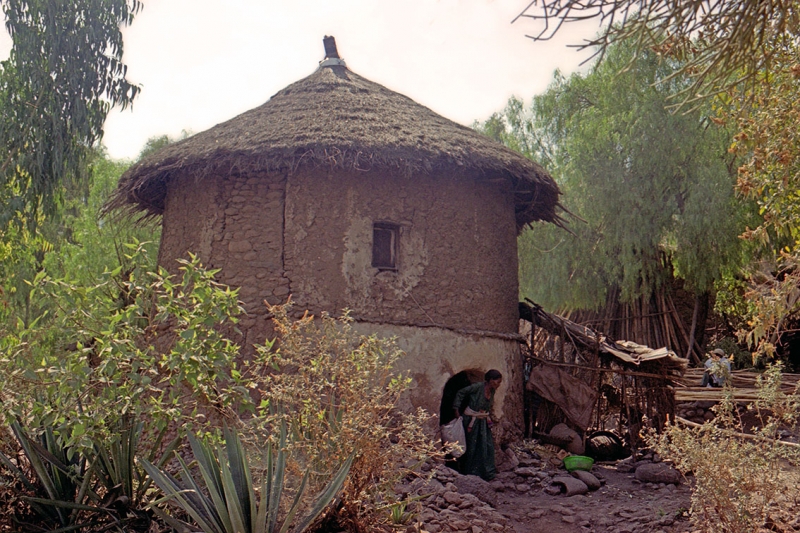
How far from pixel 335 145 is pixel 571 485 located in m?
4.67

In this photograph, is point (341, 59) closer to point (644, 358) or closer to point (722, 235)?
point (644, 358)

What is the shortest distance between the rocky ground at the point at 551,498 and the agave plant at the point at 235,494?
3.79 ft

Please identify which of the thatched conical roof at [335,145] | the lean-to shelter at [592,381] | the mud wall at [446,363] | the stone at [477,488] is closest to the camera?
the stone at [477,488]

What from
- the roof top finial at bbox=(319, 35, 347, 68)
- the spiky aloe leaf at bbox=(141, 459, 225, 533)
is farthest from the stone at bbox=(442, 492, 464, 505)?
the roof top finial at bbox=(319, 35, 347, 68)

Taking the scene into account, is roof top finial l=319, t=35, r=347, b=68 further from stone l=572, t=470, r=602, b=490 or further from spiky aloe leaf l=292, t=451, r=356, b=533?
spiky aloe leaf l=292, t=451, r=356, b=533

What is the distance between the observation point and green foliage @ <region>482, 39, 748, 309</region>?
14773 millimetres

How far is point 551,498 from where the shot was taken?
7.91m

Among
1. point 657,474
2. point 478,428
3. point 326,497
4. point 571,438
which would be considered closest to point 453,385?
point 571,438

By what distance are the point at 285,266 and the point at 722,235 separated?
33.4 feet

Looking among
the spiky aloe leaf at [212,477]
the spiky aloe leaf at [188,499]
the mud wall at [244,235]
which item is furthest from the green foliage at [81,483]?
the mud wall at [244,235]

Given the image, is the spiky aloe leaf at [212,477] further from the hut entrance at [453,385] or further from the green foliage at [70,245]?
the green foliage at [70,245]

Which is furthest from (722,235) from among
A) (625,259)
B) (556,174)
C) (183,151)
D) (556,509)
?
(183,151)

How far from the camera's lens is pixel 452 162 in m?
8.59

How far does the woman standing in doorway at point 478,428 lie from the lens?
815 cm
